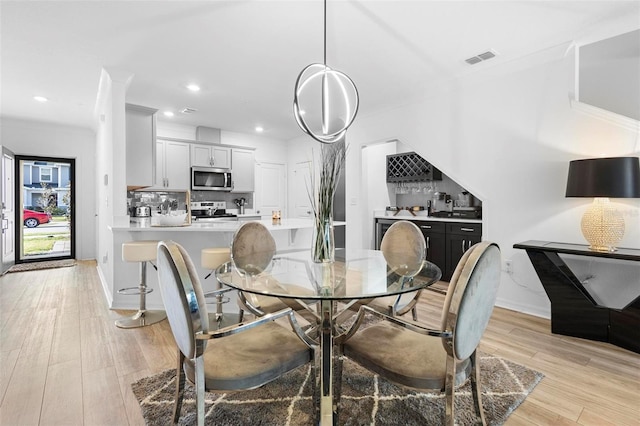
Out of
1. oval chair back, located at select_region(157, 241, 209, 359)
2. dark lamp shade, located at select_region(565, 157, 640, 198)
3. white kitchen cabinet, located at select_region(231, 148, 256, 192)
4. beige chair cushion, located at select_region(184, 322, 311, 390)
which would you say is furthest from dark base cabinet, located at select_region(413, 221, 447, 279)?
oval chair back, located at select_region(157, 241, 209, 359)

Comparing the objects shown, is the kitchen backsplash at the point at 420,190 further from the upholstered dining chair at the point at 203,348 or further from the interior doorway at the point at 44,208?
the interior doorway at the point at 44,208

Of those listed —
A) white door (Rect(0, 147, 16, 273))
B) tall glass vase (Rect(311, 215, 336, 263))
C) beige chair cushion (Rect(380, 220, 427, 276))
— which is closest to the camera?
tall glass vase (Rect(311, 215, 336, 263))

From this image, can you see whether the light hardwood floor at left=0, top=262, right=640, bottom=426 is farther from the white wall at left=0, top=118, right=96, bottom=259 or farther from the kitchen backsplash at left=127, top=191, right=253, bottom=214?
the white wall at left=0, top=118, right=96, bottom=259

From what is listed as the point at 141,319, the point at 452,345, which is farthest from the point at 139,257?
the point at 452,345

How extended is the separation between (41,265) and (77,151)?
2165 millimetres

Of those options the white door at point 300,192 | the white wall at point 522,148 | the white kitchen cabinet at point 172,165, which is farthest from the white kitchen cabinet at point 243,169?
the white wall at point 522,148

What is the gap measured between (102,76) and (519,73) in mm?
4495

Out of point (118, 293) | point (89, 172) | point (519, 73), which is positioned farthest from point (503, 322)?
point (89, 172)

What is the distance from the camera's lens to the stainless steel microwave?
5.81 m

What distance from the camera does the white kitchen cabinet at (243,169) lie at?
249 inches

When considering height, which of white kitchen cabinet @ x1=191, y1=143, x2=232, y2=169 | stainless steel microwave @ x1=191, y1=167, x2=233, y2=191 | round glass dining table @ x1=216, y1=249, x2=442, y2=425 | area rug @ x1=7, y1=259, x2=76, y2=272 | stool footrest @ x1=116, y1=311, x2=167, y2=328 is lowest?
stool footrest @ x1=116, y1=311, x2=167, y2=328

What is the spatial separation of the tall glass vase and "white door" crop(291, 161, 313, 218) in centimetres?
464

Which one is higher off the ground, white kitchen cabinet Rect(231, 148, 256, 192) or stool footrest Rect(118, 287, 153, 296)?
white kitchen cabinet Rect(231, 148, 256, 192)

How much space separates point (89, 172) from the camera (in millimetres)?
6332
